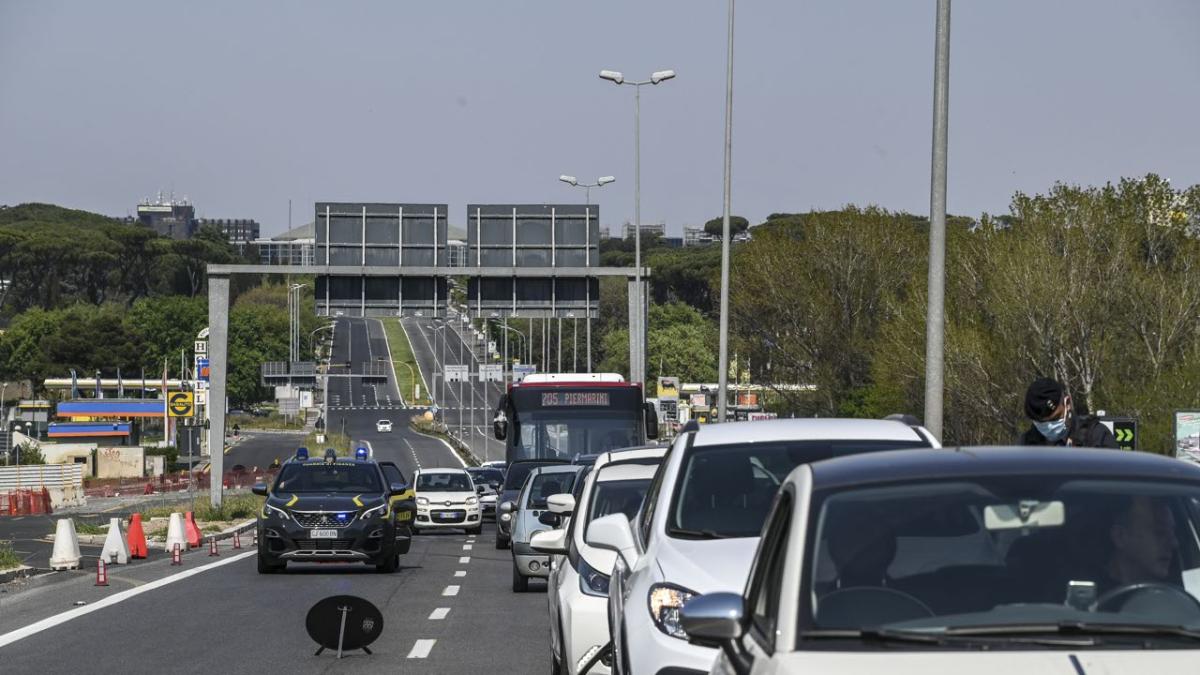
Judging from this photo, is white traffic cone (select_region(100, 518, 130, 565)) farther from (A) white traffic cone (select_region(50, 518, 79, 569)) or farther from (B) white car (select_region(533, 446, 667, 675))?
(B) white car (select_region(533, 446, 667, 675))

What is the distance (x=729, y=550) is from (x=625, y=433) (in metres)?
25.4

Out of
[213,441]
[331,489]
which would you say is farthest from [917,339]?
[331,489]

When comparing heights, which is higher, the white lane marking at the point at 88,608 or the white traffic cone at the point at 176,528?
the white lane marking at the point at 88,608

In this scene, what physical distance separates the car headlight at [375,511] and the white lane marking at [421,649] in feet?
29.5

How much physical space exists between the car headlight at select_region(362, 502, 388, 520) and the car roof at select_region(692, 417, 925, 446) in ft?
49.2

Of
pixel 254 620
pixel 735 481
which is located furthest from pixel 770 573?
pixel 254 620

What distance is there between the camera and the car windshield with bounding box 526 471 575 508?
76.9 ft

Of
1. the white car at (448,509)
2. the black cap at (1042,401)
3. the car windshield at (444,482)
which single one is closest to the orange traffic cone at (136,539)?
the white car at (448,509)

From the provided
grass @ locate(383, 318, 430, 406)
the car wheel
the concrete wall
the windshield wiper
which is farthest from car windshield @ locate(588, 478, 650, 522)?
grass @ locate(383, 318, 430, 406)

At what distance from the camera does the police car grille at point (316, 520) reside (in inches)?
961

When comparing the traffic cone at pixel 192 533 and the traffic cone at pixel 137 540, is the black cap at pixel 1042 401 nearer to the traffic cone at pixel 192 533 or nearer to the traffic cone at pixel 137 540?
the traffic cone at pixel 137 540

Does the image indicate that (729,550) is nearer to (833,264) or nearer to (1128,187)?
(1128,187)

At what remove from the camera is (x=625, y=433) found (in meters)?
34.2

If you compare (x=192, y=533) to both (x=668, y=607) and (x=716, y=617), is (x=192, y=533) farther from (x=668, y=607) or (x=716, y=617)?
(x=716, y=617)
